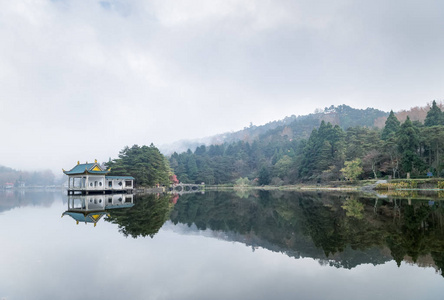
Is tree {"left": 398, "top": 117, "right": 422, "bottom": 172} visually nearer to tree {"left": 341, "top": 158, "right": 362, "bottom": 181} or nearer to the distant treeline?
the distant treeline

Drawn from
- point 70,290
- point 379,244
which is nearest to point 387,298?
point 379,244

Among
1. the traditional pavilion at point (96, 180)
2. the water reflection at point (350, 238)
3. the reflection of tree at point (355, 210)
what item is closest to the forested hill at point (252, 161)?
the traditional pavilion at point (96, 180)

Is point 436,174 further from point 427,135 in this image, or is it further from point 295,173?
point 295,173

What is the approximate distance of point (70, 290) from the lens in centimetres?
383

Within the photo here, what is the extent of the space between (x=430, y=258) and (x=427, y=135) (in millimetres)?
28541

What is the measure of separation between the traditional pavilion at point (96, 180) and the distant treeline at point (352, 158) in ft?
89.8

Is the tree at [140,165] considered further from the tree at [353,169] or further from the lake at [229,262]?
the lake at [229,262]

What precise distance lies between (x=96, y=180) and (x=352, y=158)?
3225cm

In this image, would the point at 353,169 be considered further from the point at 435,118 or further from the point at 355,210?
the point at 355,210

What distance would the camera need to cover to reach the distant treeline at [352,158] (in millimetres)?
27500

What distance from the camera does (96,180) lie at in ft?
99.8

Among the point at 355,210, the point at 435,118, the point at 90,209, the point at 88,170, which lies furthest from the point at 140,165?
the point at 435,118

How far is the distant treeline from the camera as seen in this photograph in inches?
1083

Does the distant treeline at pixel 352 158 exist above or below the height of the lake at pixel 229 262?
above
